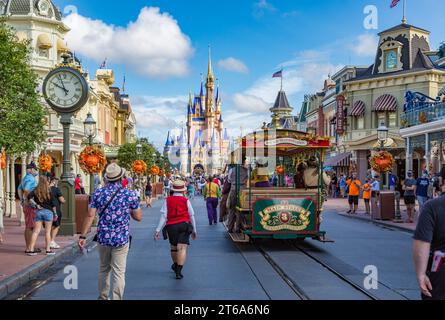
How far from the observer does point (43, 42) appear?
37.4 metres

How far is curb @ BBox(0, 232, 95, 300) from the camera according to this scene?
8760 mm

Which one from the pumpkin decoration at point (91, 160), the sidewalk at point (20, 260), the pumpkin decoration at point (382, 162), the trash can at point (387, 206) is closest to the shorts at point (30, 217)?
the sidewalk at point (20, 260)

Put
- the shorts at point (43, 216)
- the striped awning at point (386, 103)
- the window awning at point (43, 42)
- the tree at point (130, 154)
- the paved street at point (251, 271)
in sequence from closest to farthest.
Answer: the paved street at point (251, 271)
the shorts at point (43, 216)
the window awning at point (43, 42)
the striped awning at point (386, 103)
the tree at point (130, 154)

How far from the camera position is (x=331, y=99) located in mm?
54156

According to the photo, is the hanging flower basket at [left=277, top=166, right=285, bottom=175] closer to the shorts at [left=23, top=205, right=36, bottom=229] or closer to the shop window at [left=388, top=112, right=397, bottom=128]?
the shorts at [left=23, top=205, right=36, bottom=229]

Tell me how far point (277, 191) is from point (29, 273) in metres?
5.74

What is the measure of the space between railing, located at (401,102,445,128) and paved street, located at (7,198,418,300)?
39.3 feet

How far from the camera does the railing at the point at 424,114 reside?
87.8 feet

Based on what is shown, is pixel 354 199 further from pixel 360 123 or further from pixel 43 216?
pixel 360 123

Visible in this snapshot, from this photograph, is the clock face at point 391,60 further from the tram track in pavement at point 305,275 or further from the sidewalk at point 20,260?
the sidewalk at point 20,260

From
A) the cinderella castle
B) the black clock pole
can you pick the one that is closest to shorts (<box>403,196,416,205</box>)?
the black clock pole

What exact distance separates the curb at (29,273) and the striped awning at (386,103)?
33.5 meters

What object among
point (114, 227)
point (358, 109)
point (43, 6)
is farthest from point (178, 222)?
point (358, 109)
